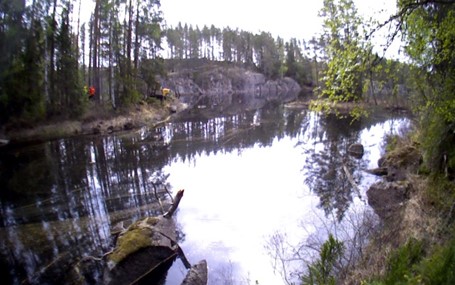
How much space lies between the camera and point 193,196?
13461 mm

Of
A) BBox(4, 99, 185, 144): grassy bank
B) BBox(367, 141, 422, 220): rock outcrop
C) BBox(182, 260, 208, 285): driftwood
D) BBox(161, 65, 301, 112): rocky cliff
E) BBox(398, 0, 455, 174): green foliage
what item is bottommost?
BBox(182, 260, 208, 285): driftwood

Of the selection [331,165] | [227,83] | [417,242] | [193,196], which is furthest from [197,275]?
[227,83]

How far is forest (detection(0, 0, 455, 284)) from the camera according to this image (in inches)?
247

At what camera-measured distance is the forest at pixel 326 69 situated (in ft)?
20.6

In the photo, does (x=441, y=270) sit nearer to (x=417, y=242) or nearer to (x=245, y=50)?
(x=417, y=242)

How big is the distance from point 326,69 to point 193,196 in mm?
7466

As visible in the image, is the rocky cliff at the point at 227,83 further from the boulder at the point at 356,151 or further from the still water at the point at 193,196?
the boulder at the point at 356,151

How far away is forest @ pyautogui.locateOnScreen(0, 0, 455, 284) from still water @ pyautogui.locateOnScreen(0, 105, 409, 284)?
2952 mm

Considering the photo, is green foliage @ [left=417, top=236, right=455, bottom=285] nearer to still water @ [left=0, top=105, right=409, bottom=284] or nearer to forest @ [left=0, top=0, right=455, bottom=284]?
forest @ [left=0, top=0, right=455, bottom=284]

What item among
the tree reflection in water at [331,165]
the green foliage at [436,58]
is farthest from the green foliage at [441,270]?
the tree reflection in water at [331,165]

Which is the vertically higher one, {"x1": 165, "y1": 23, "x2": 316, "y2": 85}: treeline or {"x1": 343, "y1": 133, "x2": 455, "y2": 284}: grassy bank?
{"x1": 165, "y1": 23, "x2": 316, "y2": 85}: treeline

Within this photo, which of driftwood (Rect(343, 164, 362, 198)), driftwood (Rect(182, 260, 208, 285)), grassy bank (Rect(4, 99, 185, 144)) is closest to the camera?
driftwood (Rect(182, 260, 208, 285))

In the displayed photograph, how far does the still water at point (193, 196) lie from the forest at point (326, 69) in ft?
9.68

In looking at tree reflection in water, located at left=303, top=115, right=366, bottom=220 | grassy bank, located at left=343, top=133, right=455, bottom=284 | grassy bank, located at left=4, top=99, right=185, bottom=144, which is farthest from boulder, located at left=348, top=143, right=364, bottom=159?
grassy bank, located at left=4, top=99, right=185, bottom=144
